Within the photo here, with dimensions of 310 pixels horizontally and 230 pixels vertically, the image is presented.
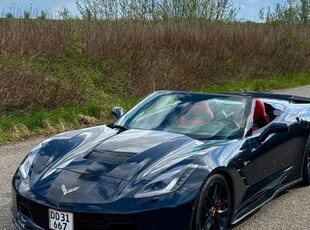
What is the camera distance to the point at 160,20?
18.9m

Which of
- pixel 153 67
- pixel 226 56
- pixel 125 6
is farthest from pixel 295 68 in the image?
pixel 153 67

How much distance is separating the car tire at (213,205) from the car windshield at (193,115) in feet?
2.00

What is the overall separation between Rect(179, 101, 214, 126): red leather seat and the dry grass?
544cm

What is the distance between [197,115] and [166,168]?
3.89 ft

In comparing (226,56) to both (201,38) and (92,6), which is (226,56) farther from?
(92,6)

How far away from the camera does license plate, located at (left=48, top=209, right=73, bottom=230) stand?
305 cm

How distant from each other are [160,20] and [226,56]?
358 centimetres

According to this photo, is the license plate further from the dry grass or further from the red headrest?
the dry grass

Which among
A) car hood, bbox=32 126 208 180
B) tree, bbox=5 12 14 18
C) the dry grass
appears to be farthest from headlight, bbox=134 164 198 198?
tree, bbox=5 12 14 18

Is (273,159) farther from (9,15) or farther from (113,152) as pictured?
(9,15)

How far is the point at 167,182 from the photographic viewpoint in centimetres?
323


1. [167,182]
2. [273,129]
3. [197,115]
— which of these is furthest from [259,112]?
[167,182]

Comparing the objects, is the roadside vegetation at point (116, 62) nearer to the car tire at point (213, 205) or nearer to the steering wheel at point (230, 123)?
the steering wheel at point (230, 123)

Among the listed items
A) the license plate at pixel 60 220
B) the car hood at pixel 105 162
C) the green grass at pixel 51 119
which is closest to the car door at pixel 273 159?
the car hood at pixel 105 162
